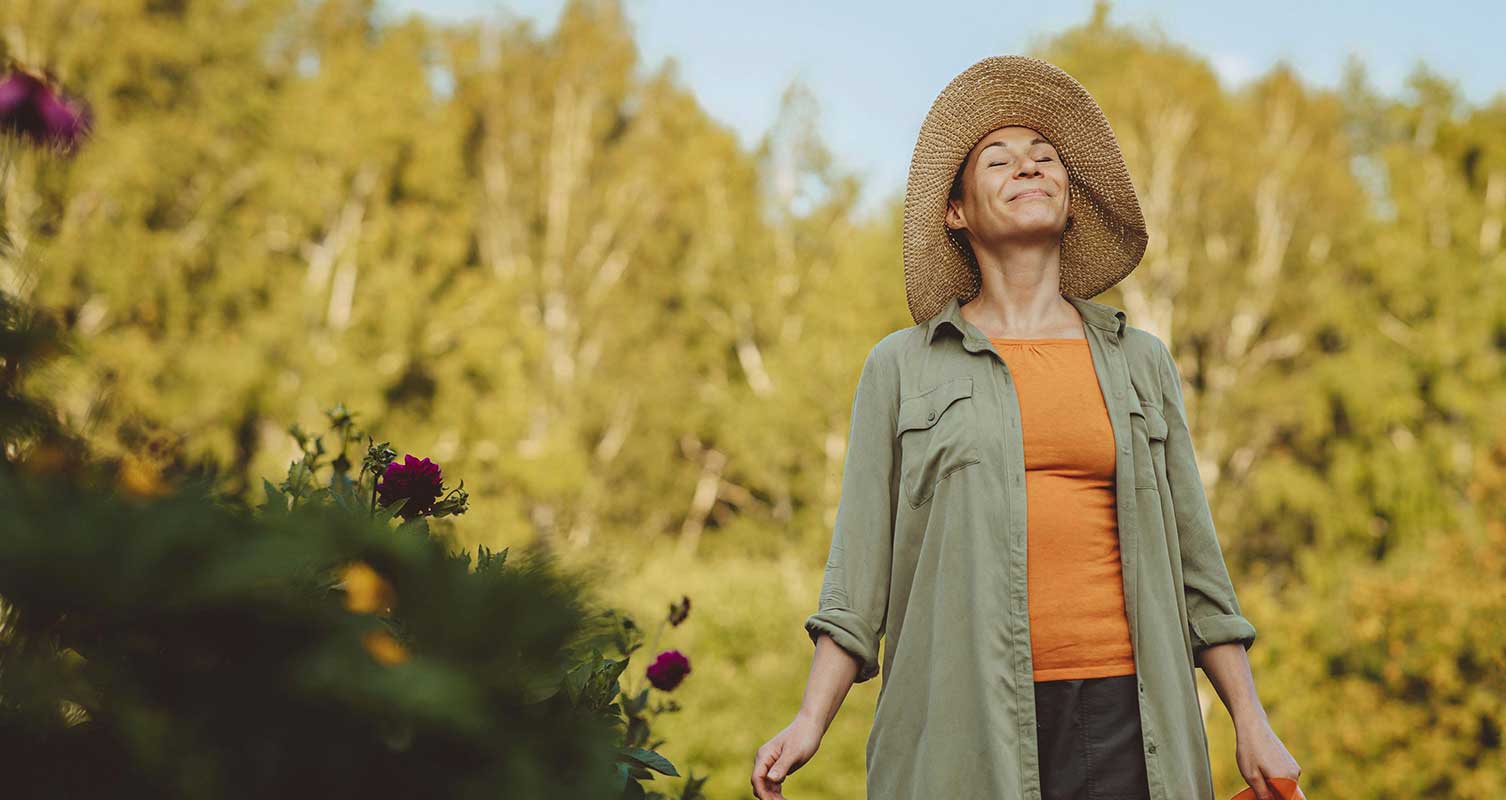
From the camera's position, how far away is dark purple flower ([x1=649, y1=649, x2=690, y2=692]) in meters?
2.49

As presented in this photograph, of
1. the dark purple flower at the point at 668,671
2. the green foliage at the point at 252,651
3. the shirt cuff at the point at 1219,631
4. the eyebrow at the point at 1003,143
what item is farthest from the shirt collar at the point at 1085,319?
the green foliage at the point at 252,651

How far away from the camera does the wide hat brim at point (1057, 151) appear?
213 cm

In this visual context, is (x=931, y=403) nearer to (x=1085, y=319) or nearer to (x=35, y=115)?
(x=1085, y=319)

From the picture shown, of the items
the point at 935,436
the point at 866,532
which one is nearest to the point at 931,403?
the point at 935,436

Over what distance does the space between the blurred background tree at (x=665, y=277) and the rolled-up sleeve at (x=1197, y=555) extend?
1069cm

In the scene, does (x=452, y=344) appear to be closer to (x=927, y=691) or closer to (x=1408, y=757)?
(x=1408, y=757)

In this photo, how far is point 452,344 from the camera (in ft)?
59.6

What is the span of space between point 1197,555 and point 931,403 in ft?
1.48

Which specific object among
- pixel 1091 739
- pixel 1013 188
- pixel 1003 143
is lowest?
pixel 1091 739

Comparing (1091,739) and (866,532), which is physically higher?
(866,532)

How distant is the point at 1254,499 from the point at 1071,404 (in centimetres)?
1859

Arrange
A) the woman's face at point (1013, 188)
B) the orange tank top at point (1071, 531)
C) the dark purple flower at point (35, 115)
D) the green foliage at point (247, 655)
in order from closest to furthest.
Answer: the green foliage at point (247, 655) < the dark purple flower at point (35, 115) < the orange tank top at point (1071, 531) < the woman's face at point (1013, 188)

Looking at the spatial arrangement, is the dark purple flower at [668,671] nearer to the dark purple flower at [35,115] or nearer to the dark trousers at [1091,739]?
the dark trousers at [1091,739]

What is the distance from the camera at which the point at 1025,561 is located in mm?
1798
